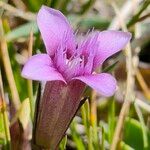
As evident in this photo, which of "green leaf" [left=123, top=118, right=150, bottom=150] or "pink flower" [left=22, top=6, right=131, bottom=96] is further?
"green leaf" [left=123, top=118, right=150, bottom=150]

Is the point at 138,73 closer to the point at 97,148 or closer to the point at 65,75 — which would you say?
the point at 97,148

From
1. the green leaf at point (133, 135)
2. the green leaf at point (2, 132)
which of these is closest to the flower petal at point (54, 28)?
the green leaf at point (2, 132)

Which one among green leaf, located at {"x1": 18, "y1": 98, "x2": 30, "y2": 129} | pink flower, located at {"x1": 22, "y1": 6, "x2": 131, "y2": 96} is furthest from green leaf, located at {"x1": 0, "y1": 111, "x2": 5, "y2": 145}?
pink flower, located at {"x1": 22, "y1": 6, "x2": 131, "y2": 96}

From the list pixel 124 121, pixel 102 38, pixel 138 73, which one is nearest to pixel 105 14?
pixel 138 73

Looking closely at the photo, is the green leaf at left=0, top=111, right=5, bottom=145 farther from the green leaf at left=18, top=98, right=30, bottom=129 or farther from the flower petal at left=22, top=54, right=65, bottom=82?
the flower petal at left=22, top=54, right=65, bottom=82

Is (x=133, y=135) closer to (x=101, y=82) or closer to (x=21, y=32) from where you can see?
(x=21, y=32)

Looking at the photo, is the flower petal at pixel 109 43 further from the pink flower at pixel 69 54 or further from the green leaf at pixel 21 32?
the green leaf at pixel 21 32
